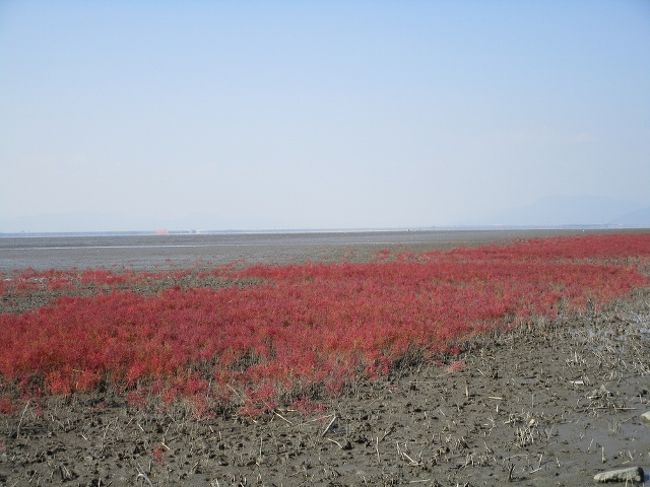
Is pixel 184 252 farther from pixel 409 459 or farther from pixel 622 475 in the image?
pixel 622 475

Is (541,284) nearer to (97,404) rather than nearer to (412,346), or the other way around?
(412,346)

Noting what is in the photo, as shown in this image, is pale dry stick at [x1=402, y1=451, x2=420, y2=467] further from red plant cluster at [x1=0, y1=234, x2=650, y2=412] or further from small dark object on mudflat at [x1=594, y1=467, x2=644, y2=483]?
red plant cluster at [x1=0, y1=234, x2=650, y2=412]

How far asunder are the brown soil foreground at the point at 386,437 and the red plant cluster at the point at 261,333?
812 mm

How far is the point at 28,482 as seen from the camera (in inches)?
Result: 246

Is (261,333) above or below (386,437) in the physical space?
above

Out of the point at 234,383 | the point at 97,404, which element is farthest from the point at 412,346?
the point at 97,404

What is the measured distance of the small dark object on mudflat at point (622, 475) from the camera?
18.9 ft

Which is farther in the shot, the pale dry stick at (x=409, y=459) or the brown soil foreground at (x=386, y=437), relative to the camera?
the pale dry stick at (x=409, y=459)

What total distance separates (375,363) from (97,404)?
17.1 feet

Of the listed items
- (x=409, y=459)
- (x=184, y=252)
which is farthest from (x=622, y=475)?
(x=184, y=252)

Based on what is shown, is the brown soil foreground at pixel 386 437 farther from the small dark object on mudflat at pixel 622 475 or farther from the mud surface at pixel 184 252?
the mud surface at pixel 184 252

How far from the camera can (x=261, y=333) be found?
12750 mm

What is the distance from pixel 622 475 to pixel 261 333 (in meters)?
8.41

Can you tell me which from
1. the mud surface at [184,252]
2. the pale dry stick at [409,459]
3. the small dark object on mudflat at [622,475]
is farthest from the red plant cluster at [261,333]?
the mud surface at [184,252]
